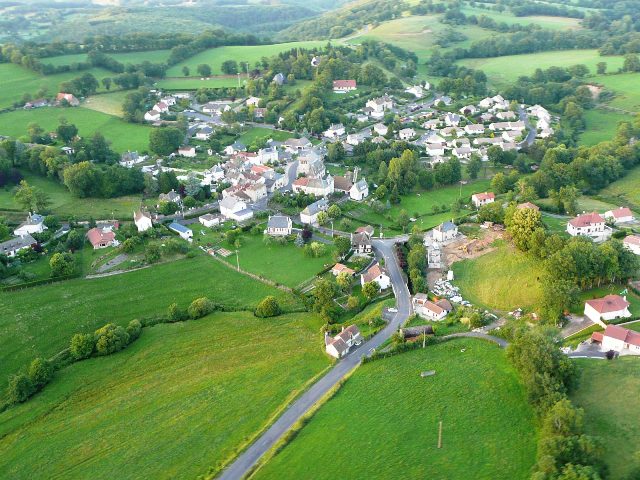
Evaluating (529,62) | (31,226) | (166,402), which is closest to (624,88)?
(529,62)

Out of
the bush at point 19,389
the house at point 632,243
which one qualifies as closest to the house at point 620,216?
the house at point 632,243

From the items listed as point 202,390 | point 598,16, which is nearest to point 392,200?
point 202,390

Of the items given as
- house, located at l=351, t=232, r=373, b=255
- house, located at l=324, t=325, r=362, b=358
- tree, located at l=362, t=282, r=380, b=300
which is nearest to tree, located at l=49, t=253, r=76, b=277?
house, located at l=324, t=325, r=362, b=358

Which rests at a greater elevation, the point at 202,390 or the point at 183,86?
the point at 183,86

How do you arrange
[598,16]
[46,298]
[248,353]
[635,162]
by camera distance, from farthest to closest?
[598,16], [635,162], [46,298], [248,353]

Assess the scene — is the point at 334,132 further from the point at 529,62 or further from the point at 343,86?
the point at 529,62

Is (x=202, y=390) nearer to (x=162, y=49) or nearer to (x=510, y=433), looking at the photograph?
(x=510, y=433)

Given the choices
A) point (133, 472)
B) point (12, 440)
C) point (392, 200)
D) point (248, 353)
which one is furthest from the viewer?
point (392, 200)
